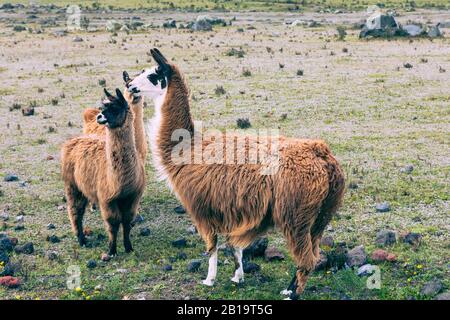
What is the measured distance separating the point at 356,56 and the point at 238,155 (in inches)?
797

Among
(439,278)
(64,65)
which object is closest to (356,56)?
(64,65)

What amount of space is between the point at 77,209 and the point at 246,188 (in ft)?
9.46

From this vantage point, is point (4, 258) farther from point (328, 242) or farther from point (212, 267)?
point (328, 242)

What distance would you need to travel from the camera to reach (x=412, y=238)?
7.98 metres

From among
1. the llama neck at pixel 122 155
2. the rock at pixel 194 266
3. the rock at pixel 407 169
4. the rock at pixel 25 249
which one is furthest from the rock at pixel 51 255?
the rock at pixel 407 169

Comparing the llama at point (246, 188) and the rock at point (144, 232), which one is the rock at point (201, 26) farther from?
the llama at point (246, 188)

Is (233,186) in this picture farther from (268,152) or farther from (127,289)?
(127,289)

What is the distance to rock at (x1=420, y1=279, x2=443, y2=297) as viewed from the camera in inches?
257

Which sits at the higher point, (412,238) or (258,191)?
(258,191)

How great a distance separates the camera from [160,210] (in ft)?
31.9

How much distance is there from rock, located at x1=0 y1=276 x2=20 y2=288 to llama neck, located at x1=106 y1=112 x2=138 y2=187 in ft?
5.15

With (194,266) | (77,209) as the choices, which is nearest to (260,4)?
Answer: (77,209)

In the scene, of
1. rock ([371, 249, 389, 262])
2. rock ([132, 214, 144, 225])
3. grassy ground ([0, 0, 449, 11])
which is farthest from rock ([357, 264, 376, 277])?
grassy ground ([0, 0, 449, 11])

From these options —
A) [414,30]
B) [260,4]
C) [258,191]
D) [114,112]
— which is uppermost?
[114,112]
